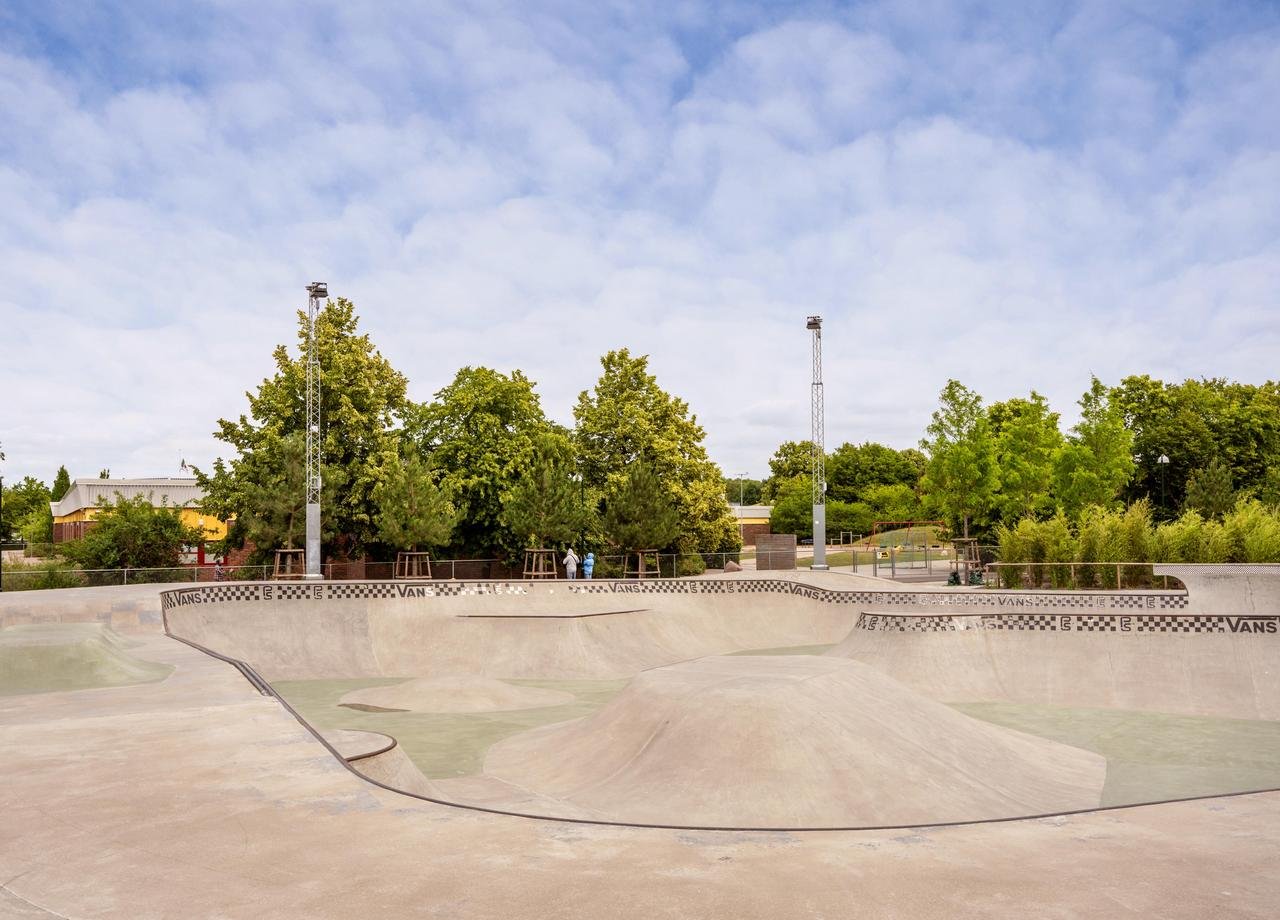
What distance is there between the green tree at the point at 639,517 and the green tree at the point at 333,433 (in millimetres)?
8551

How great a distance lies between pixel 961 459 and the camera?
36625 millimetres

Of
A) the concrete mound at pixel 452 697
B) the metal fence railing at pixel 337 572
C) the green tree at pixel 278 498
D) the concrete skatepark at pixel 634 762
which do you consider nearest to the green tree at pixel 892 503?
the metal fence railing at pixel 337 572

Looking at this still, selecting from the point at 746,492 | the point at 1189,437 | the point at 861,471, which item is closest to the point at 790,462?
the point at 861,471

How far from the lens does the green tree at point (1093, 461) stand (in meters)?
35.1

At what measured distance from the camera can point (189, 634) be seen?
66.1 feet

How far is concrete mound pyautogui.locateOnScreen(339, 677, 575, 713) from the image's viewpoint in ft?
53.0

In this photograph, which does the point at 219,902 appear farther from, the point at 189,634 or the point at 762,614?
the point at 762,614

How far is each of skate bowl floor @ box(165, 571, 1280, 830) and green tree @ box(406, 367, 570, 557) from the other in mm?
10437

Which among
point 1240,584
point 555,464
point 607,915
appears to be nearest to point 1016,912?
point 607,915

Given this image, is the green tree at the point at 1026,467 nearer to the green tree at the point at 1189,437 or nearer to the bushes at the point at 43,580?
the green tree at the point at 1189,437

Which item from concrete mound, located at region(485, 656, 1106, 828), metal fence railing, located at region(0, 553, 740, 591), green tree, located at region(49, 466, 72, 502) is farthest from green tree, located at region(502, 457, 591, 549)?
green tree, located at region(49, 466, 72, 502)

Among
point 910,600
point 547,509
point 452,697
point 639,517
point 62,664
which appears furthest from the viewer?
point 639,517

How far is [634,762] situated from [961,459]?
2965 cm

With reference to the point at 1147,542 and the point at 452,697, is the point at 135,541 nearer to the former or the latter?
the point at 452,697
